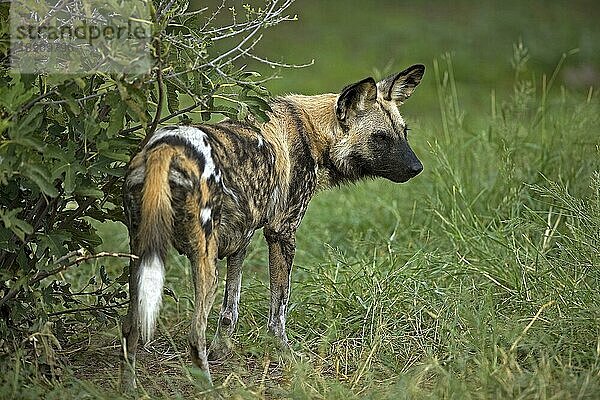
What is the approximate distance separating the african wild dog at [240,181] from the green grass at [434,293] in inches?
10.1

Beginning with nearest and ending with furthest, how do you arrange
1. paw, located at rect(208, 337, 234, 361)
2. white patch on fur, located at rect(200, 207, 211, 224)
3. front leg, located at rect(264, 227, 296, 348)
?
white patch on fur, located at rect(200, 207, 211, 224) < paw, located at rect(208, 337, 234, 361) < front leg, located at rect(264, 227, 296, 348)

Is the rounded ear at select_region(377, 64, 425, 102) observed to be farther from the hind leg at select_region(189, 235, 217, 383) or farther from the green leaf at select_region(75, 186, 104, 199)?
the green leaf at select_region(75, 186, 104, 199)

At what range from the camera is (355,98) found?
4.49 m

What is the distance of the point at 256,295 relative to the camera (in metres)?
4.92

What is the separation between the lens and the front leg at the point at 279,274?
4.32m

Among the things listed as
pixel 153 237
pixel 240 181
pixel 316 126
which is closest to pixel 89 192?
pixel 153 237

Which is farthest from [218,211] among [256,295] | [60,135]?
[256,295]

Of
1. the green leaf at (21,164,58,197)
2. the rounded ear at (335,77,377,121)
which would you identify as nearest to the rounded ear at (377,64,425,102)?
the rounded ear at (335,77,377,121)

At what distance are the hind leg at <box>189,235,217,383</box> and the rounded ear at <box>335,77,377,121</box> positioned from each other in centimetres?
115

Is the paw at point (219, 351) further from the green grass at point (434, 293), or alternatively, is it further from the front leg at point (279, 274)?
the front leg at point (279, 274)

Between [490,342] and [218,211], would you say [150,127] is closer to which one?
[218,211]

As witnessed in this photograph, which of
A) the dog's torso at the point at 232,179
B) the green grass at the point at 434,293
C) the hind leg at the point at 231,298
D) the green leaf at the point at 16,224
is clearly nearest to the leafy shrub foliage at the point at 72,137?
the green leaf at the point at 16,224

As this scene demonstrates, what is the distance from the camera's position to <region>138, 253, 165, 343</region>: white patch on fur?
10.8 feet

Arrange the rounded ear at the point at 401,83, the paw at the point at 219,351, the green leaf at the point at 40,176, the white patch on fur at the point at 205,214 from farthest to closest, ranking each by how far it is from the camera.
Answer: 1. the rounded ear at the point at 401,83
2. the paw at the point at 219,351
3. the white patch on fur at the point at 205,214
4. the green leaf at the point at 40,176
